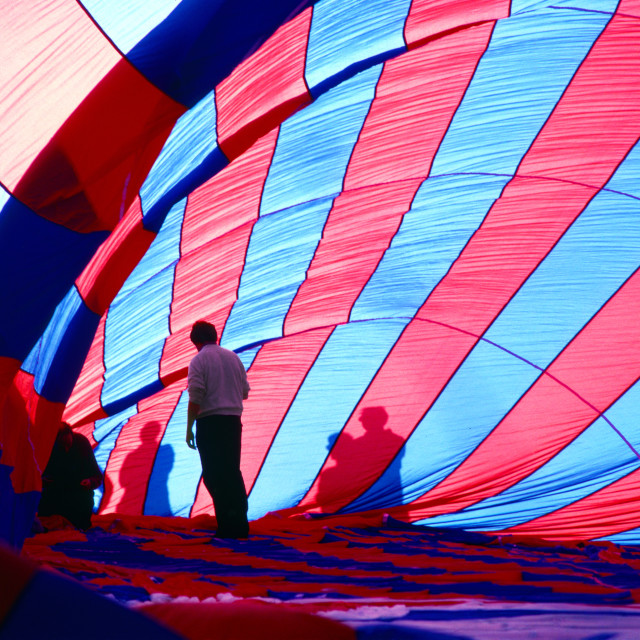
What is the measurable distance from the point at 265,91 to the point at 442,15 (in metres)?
0.80

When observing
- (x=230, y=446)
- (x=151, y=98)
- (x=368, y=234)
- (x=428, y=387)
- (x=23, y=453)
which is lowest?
(x=23, y=453)

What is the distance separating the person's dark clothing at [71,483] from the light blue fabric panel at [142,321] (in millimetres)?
612

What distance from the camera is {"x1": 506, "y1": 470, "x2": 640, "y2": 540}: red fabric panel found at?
5215 mm

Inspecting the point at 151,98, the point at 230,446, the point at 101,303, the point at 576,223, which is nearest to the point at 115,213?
the point at 151,98

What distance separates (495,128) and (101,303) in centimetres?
239

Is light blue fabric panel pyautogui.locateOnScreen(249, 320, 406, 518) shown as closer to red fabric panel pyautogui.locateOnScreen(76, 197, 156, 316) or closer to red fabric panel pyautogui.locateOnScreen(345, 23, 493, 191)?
red fabric panel pyautogui.locateOnScreen(345, 23, 493, 191)

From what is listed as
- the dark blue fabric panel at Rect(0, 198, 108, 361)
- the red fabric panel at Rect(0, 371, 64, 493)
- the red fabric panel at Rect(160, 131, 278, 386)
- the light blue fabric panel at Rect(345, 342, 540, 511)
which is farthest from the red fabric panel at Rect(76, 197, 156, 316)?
the light blue fabric panel at Rect(345, 342, 540, 511)

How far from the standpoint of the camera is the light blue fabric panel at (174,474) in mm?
6801

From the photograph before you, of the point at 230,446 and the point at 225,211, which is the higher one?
the point at 225,211

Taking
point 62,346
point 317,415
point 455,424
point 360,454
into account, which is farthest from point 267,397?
point 62,346

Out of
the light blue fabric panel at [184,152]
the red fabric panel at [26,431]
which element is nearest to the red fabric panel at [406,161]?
the light blue fabric panel at [184,152]

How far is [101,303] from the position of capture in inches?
133

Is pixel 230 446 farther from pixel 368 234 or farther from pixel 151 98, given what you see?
pixel 151 98

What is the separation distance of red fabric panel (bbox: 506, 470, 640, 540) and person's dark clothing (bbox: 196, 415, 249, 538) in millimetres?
2224
